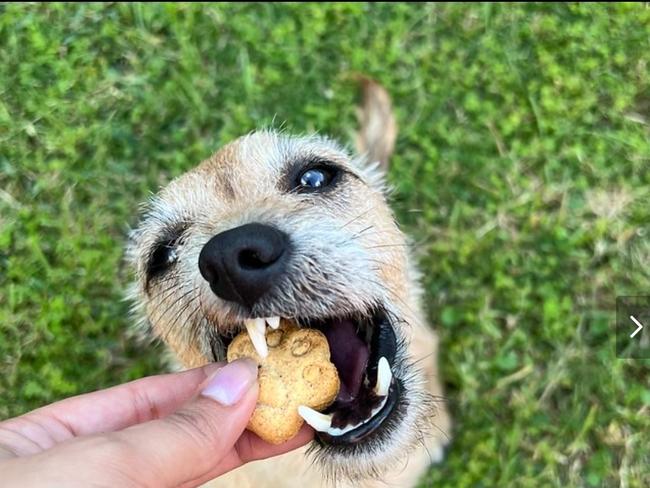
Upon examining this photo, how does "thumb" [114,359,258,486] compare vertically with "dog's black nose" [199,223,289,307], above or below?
below

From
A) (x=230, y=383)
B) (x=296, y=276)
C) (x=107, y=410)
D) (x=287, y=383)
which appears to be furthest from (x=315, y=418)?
(x=107, y=410)

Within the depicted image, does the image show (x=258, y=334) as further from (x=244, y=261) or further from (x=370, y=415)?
(x=370, y=415)

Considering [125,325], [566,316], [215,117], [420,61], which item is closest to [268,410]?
[125,325]

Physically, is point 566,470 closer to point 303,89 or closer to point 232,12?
point 303,89

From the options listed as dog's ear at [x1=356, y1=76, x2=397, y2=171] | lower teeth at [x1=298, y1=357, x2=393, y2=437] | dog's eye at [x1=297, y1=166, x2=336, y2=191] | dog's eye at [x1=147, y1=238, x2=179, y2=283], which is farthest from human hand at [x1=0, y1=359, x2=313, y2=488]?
dog's ear at [x1=356, y1=76, x2=397, y2=171]

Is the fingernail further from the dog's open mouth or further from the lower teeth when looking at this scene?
the lower teeth

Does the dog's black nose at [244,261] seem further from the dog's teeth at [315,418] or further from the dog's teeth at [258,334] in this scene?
the dog's teeth at [315,418]
